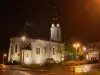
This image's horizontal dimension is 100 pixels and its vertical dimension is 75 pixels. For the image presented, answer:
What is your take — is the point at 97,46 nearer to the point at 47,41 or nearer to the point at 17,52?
the point at 47,41

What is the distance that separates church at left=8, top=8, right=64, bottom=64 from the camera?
54.8m

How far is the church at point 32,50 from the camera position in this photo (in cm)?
5475

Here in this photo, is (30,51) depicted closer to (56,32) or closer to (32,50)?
(32,50)

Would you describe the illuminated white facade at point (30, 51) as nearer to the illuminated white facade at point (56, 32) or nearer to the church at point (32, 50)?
the church at point (32, 50)

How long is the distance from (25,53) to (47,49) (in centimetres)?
896

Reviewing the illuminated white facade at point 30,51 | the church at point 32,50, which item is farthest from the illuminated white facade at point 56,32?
the illuminated white facade at point 30,51

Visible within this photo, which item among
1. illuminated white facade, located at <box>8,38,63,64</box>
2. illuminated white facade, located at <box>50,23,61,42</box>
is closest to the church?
illuminated white facade, located at <box>8,38,63,64</box>

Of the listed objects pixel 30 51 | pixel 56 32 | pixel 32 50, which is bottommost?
pixel 30 51

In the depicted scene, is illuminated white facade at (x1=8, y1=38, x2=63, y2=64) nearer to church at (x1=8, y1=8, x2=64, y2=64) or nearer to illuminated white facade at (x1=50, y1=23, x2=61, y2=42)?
church at (x1=8, y1=8, x2=64, y2=64)

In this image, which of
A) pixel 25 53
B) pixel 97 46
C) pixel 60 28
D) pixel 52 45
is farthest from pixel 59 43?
pixel 97 46

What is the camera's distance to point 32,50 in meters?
57.3

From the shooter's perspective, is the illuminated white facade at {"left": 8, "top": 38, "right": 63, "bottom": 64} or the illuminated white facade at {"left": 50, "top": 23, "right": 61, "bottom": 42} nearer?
the illuminated white facade at {"left": 8, "top": 38, "right": 63, "bottom": 64}

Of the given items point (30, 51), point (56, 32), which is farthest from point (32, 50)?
point (56, 32)

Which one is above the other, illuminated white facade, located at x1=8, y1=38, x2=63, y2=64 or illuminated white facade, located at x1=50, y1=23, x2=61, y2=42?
illuminated white facade, located at x1=50, y1=23, x2=61, y2=42
